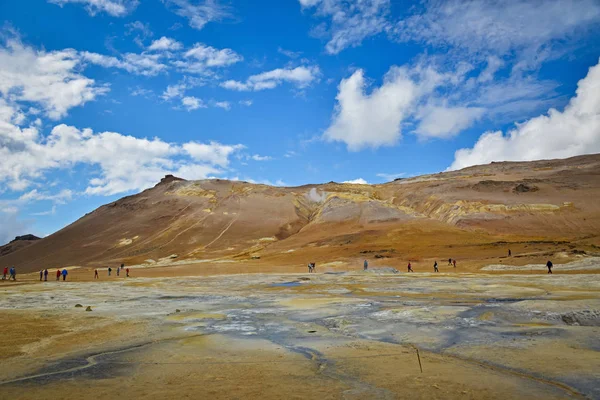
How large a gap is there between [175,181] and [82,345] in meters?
A: 137

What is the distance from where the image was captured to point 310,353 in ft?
36.0

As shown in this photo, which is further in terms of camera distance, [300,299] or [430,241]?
[430,241]

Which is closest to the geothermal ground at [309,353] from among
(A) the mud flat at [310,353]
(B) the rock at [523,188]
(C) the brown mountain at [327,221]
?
(A) the mud flat at [310,353]

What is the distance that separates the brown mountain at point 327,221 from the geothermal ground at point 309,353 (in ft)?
171

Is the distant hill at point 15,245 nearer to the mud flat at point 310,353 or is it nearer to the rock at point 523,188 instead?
the mud flat at point 310,353

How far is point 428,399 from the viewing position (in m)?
7.10

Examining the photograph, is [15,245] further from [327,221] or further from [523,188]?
[523,188]

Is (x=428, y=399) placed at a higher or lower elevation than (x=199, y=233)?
lower

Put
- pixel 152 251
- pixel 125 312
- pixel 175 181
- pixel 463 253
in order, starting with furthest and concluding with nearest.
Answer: pixel 175 181 → pixel 152 251 → pixel 463 253 → pixel 125 312

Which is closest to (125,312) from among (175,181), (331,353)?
(331,353)

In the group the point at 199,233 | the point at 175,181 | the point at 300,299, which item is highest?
the point at 175,181

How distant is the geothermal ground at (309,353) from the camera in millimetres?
7855

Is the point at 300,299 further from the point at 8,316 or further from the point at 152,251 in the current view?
the point at 152,251

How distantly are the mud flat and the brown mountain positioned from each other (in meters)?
51.7
